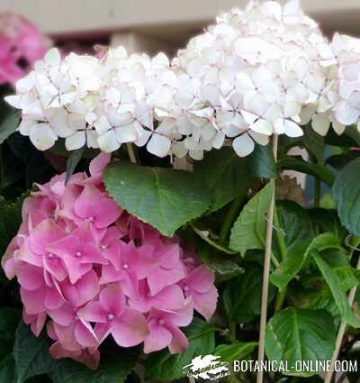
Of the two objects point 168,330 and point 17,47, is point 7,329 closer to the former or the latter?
point 168,330

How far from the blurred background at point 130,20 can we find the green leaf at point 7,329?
43cm

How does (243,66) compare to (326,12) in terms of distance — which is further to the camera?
(326,12)

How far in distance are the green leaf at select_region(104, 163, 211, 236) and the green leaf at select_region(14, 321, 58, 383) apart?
0.15 m

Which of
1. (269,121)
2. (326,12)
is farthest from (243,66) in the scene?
(326,12)

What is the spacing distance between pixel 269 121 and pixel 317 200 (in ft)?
0.67

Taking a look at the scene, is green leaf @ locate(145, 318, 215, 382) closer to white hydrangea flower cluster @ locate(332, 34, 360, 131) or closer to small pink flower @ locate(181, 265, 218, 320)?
small pink flower @ locate(181, 265, 218, 320)

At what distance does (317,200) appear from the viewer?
74 centimetres

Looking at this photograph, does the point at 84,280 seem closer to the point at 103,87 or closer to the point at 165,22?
the point at 103,87

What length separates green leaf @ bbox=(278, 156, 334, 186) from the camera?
0.67 metres

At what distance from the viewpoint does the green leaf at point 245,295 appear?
0.64 m

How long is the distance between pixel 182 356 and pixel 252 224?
127 millimetres

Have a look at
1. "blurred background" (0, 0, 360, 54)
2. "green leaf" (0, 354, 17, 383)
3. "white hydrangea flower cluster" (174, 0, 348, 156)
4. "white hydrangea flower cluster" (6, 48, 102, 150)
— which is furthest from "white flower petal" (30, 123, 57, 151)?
"blurred background" (0, 0, 360, 54)

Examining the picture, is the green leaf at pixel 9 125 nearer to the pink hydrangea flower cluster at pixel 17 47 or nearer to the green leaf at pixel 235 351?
the pink hydrangea flower cluster at pixel 17 47

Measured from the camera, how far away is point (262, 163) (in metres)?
0.61
